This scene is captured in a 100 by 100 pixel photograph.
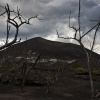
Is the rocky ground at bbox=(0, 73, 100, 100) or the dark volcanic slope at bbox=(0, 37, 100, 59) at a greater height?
the dark volcanic slope at bbox=(0, 37, 100, 59)

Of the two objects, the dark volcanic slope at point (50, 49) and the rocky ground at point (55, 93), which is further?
the dark volcanic slope at point (50, 49)

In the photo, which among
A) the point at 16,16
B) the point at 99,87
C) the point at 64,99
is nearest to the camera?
the point at 16,16

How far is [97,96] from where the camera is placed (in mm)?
23141

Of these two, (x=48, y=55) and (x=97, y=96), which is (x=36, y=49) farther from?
(x=97, y=96)

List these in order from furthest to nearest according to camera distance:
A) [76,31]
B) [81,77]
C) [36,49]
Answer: [36,49]
[81,77]
[76,31]

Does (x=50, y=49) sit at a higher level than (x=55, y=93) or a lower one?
higher

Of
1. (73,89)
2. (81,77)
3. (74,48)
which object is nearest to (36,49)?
(74,48)

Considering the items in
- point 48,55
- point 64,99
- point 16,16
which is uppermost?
point 48,55

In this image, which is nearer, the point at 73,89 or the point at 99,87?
the point at 73,89

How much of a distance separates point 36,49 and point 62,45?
82.5 feet

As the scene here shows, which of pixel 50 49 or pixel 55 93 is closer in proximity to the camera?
pixel 55 93

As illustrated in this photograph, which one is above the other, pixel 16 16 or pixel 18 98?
pixel 16 16

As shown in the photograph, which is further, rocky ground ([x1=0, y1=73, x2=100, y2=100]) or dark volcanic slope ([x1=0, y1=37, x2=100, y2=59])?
dark volcanic slope ([x1=0, y1=37, x2=100, y2=59])

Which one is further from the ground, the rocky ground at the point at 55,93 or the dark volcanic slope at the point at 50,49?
the dark volcanic slope at the point at 50,49
